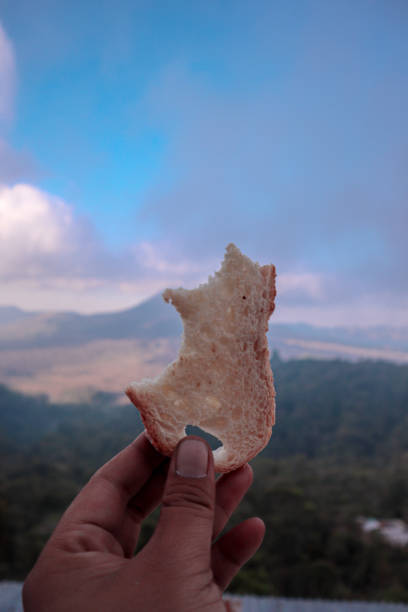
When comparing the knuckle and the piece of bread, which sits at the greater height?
the piece of bread

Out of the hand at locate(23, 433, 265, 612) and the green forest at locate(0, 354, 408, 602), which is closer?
the hand at locate(23, 433, 265, 612)

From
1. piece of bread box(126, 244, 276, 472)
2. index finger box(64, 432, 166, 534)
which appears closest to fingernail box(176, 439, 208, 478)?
piece of bread box(126, 244, 276, 472)

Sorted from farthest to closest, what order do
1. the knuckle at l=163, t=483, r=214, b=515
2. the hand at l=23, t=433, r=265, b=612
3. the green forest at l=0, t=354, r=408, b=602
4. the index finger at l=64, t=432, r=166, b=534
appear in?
the green forest at l=0, t=354, r=408, b=602 → the index finger at l=64, t=432, r=166, b=534 → the knuckle at l=163, t=483, r=214, b=515 → the hand at l=23, t=433, r=265, b=612

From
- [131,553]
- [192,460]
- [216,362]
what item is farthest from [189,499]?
[131,553]

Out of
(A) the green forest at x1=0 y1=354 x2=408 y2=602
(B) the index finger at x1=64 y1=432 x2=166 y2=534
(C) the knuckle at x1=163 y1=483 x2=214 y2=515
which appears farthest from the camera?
(A) the green forest at x1=0 y1=354 x2=408 y2=602

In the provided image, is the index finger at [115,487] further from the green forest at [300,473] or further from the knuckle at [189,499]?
the green forest at [300,473]

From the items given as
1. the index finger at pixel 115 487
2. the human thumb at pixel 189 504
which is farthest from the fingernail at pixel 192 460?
the index finger at pixel 115 487

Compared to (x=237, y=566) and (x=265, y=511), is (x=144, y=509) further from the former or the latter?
(x=265, y=511)

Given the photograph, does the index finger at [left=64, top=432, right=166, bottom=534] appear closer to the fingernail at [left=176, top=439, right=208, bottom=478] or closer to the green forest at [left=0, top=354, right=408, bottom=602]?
the fingernail at [left=176, top=439, right=208, bottom=478]

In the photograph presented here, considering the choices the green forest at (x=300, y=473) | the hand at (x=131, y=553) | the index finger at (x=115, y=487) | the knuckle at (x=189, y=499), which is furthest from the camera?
the green forest at (x=300, y=473)
